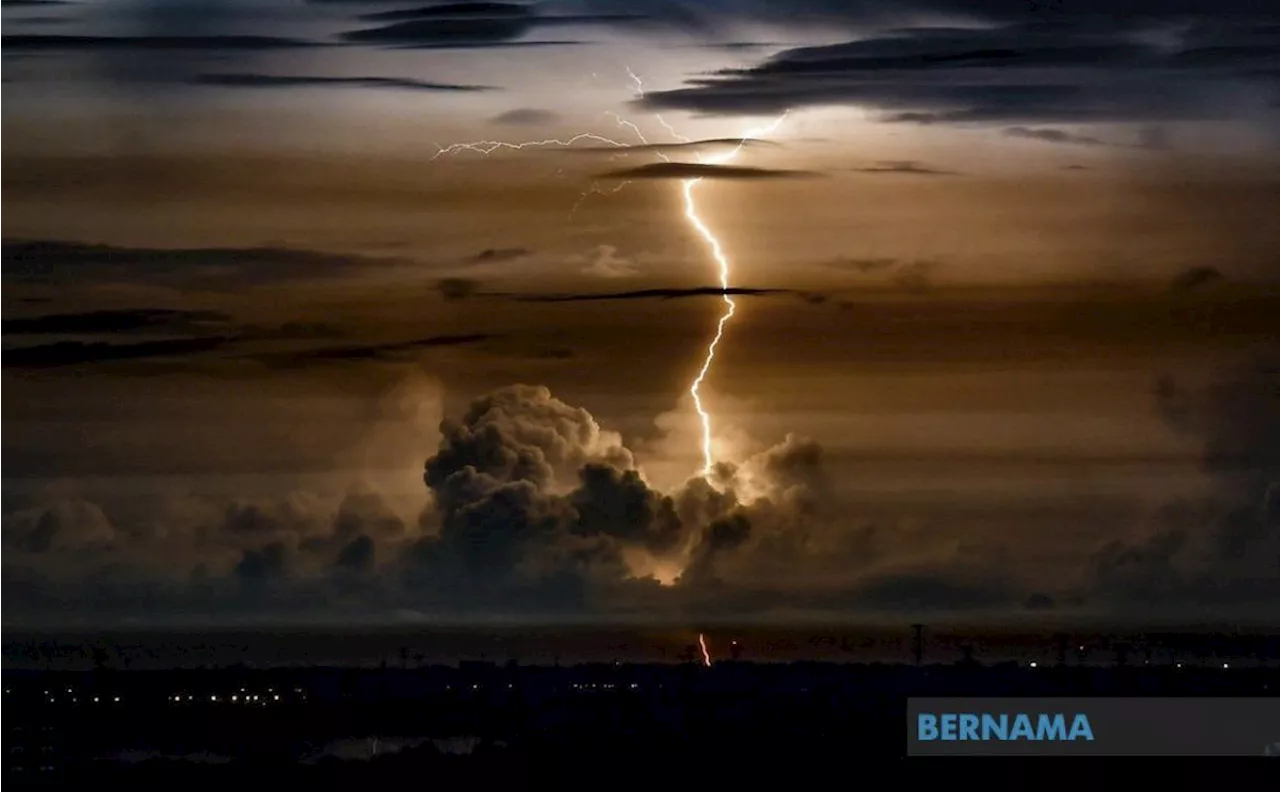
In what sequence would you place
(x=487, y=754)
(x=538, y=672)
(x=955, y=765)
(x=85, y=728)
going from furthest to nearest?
(x=538, y=672) < (x=85, y=728) < (x=487, y=754) < (x=955, y=765)

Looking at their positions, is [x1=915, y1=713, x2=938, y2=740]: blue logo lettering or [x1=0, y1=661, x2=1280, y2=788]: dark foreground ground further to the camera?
[x1=0, y1=661, x2=1280, y2=788]: dark foreground ground

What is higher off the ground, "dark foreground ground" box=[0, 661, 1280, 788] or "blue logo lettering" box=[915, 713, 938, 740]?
"dark foreground ground" box=[0, 661, 1280, 788]

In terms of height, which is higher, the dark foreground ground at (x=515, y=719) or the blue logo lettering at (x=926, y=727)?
the dark foreground ground at (x=515, y=719)

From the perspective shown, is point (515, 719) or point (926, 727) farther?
point (515, 719)

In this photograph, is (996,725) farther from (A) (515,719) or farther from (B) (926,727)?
(A) (515,719)

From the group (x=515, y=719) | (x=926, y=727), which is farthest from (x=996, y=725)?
(x=515, y=719)

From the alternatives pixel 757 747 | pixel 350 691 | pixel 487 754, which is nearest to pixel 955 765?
pixel 757 747

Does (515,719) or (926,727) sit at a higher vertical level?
(515,719)

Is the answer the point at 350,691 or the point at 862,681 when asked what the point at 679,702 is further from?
the point at 350,691
